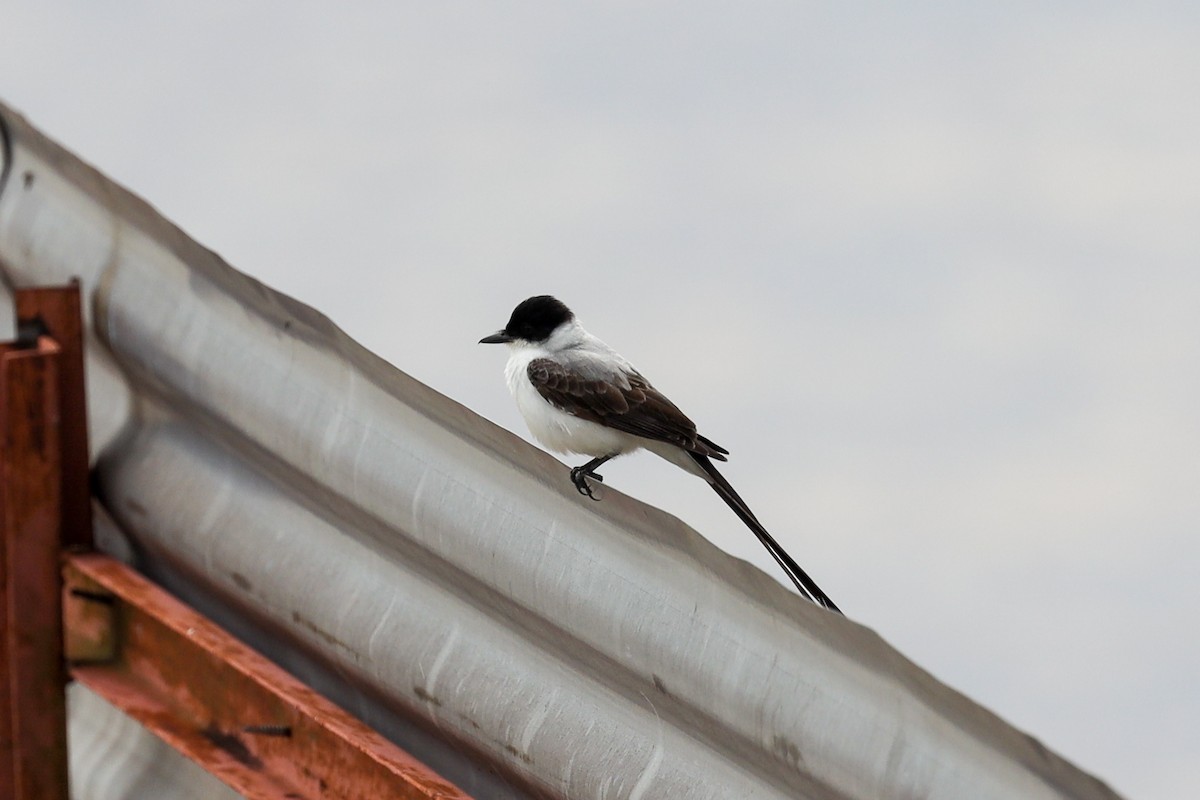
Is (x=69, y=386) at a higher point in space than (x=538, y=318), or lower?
lower

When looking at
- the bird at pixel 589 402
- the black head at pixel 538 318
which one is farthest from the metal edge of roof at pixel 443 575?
the black head at pixel 538 318

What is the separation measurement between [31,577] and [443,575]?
85cm

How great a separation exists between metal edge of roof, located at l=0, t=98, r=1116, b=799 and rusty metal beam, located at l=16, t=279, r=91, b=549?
3.1 inches

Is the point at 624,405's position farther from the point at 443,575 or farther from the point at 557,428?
the point at 443,575

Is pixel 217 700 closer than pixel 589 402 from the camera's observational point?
Yes

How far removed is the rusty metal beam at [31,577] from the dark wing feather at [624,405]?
3092 mm

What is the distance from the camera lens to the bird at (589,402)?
247 inches

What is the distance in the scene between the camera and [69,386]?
3.47 metres

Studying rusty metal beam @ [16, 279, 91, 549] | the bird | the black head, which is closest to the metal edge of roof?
rusty metal beam @ [16, 279, 91, 549]

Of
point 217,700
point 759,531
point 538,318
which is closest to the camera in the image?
point 217,700

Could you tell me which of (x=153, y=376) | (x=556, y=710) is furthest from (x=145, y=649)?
(x=556, y=710)

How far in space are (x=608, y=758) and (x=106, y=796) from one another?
116cm

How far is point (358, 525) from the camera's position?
10.9 ft

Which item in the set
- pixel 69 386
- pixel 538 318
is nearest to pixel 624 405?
pixel 538 318
